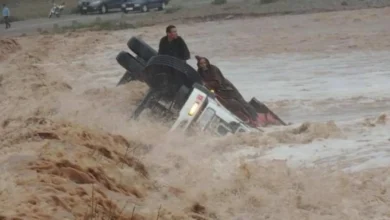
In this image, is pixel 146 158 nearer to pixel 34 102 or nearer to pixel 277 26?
pixel 34 102

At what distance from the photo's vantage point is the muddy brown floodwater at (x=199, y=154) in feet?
33.3

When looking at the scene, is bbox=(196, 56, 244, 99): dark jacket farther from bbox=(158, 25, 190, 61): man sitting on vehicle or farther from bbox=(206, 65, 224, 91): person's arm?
bbox=(158, 25, 190, 61): man sitting on vehicle

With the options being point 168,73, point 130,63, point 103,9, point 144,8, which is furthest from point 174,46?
point 103,9

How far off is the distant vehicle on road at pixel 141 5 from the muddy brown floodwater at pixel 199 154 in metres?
29.9

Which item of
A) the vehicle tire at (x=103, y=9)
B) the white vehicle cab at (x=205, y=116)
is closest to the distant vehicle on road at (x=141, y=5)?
the vehicle tire at (x=103, y=9)

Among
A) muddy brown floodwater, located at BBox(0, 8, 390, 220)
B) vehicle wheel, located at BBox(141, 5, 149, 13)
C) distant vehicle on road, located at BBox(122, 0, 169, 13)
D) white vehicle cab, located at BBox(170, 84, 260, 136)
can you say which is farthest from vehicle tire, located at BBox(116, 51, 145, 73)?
vehicle wheel, located at BBox(141, 5, 149, 13)

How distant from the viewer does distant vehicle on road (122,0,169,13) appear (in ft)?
190

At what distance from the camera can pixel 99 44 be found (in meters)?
39.5

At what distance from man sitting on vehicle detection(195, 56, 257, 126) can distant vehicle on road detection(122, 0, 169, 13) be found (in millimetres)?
41610

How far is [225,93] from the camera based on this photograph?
54.9 feet

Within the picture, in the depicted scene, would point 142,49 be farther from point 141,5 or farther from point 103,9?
point 103,9

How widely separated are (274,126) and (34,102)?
6.01 metres

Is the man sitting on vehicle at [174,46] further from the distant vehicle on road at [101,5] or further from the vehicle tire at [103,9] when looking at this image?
the vehicle tire at [103,9]

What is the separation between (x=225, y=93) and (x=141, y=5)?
139 ft
